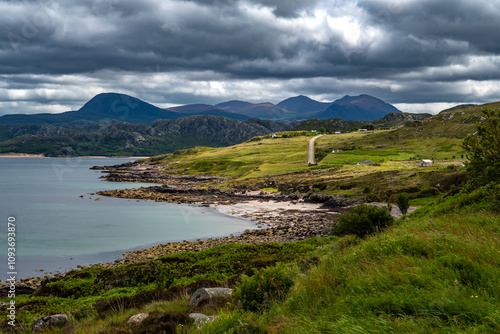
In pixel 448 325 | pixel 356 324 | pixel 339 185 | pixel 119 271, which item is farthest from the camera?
pixel 339 185

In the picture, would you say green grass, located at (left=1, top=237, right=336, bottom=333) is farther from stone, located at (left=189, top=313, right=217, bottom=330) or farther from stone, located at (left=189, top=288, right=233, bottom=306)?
stone, located at (left=189, top=313, right=217, bottom=330)

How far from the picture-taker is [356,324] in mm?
6324

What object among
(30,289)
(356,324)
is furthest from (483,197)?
(30,289)

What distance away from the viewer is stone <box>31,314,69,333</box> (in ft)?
45.3

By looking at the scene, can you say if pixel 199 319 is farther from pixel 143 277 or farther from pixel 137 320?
pixel 143 277

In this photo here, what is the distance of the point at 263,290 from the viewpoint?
1077cm

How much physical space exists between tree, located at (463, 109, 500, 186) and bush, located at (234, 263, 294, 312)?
21.1 meters

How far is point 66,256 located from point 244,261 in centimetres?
2703

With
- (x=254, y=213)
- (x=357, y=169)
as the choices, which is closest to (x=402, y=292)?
(x=254, y=213)

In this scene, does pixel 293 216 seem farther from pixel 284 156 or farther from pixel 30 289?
pixel 284 156

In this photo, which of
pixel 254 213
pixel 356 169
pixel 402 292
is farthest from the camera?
pixel 356 169

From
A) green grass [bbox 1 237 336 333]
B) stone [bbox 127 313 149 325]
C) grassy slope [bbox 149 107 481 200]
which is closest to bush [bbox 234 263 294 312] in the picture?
stone [bbox 127 313 149 325]

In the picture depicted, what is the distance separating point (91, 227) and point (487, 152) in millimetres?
60996

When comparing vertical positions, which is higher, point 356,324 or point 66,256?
point 356,324
